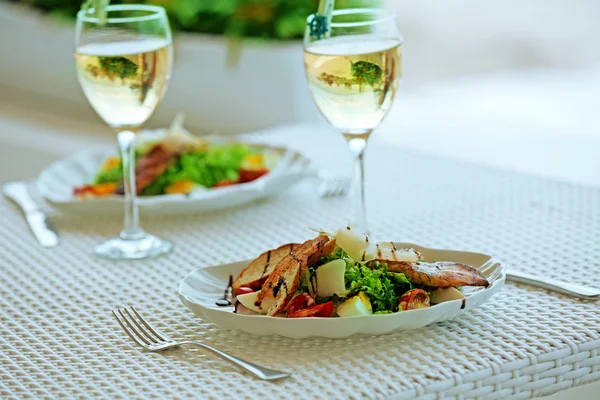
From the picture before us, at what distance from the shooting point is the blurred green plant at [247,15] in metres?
3.41

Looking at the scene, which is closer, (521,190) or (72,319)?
(72,319)

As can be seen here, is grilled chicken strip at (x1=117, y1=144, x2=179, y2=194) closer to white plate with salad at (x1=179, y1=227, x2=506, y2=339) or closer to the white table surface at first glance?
white plate with salad at (x1=179, y1=227, x2=506, y2=339)

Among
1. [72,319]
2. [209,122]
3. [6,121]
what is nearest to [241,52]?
[209,122]

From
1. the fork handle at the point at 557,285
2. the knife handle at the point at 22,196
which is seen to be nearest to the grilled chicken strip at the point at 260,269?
the fork handle at the point at 557,285

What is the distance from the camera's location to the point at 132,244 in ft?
4.21

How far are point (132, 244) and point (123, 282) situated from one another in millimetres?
144

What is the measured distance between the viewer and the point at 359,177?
1.19 meters

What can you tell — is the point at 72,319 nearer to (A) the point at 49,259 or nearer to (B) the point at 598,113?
(A) the point at 49,259

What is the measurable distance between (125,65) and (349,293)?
546 mm

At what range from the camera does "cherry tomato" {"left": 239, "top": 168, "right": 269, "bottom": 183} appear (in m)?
1.58

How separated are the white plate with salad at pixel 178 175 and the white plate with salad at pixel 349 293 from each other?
1.60ft

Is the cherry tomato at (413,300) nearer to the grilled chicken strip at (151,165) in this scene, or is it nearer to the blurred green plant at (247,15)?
the grilled chicken strip at (151,165)

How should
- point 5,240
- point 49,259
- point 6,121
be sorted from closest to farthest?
point 49,259 → point 5,240 → point 6,121

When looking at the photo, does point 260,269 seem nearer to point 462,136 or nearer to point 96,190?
point 96,190
